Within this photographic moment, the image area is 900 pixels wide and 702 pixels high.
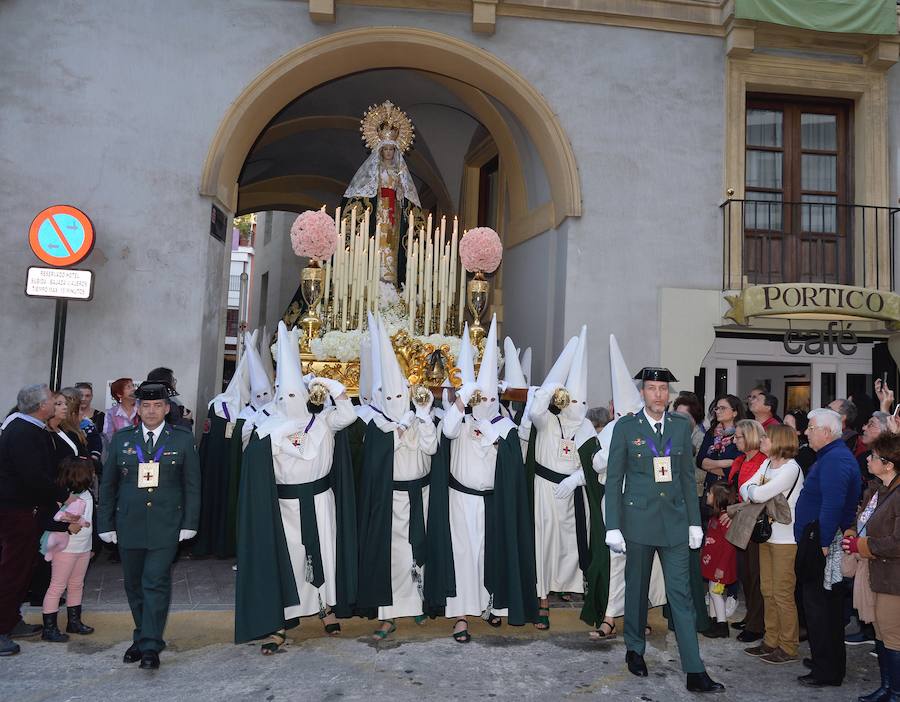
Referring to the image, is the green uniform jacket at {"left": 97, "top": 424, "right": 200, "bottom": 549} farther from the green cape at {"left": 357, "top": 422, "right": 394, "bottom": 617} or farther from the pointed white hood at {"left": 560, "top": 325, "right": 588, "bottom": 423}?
the pointed white hood at {"left": 560, "top": 325, "right": 588, "bottom": 423}

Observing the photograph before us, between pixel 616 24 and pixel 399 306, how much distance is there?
4683 mm

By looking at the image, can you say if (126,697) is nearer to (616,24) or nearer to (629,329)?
(629,329)

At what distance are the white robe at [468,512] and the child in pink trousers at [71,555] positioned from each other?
266 centimetres

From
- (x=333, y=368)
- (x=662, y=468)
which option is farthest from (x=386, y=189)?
(x=662, y=468)

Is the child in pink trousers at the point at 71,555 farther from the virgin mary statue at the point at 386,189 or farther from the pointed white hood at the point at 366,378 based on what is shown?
the virgin mary statue at the point at 386,189

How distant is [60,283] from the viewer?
8.45 meters

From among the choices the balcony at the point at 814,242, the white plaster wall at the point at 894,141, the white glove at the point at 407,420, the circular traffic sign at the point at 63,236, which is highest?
the white plaster wall at the point at 894,141

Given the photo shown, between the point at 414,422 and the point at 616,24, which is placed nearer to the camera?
the point at 414,422

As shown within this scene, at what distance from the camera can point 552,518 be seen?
20.8 ft

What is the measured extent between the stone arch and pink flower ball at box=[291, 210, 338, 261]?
1.29m

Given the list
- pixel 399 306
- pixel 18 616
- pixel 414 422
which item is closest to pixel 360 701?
pixel 414 422

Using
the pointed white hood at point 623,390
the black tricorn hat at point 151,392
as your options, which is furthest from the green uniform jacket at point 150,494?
the pointed white hood at point 623,390

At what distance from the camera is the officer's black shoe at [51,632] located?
545 cm

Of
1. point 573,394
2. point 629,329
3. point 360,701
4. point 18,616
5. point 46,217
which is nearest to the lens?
point 360,701
